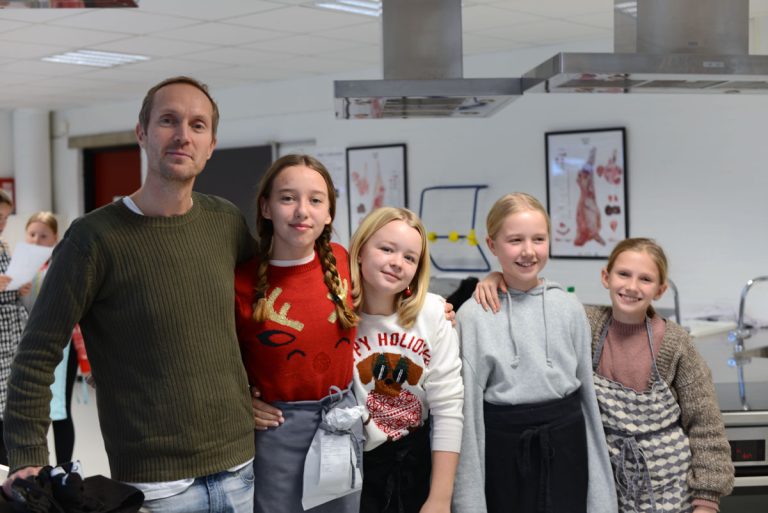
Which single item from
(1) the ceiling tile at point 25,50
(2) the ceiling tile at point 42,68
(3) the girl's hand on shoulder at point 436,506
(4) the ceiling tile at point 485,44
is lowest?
(3) the girl's hand on shoulder at point 436,506

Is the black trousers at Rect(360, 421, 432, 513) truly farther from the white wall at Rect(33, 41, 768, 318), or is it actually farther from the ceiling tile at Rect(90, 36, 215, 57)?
the ceiling tile at Rect(90, 36, 215, 57)

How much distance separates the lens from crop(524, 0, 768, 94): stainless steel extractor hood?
2.18 meters

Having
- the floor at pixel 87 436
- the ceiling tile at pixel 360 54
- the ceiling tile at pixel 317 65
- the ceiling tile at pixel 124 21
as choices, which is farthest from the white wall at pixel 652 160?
the floor at pixel 87 436

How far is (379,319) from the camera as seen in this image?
5.82 feet

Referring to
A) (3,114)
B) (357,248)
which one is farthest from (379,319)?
(3,114)

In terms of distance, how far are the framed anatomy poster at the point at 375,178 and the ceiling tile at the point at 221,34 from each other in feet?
4.42

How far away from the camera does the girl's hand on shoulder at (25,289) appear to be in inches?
132

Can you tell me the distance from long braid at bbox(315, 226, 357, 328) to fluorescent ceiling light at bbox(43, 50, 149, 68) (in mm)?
3712

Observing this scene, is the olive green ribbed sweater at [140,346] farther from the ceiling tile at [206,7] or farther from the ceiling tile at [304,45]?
the ceiling tile at [304,45]

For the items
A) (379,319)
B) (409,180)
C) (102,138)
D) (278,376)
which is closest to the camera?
(278,376)

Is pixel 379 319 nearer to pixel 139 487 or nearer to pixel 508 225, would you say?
pixel 508 225

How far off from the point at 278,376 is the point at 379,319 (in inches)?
10.0

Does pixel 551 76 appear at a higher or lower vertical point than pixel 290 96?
lower

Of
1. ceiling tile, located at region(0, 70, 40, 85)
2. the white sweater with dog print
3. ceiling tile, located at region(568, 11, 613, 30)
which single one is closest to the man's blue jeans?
the white sweater with dog print
